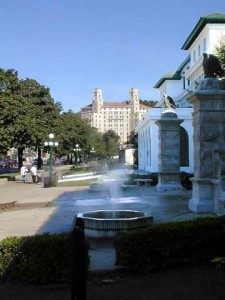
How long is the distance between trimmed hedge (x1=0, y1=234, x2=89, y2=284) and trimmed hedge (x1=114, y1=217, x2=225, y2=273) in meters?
0.69

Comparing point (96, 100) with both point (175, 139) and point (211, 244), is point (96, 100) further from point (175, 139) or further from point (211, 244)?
point (211, 244)

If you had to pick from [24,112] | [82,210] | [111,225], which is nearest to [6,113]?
[24,112]

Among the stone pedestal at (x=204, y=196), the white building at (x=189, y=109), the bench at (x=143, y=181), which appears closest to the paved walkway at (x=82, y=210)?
the stone pedestal at (x=204, y=196)

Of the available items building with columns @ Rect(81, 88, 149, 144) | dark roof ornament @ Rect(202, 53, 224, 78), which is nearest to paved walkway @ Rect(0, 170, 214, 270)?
dark roof ornament @ Rect(202, 53, 224, 78)

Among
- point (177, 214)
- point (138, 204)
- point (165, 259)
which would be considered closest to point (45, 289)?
point (165, 259)

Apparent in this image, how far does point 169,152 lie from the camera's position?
22.1 meters

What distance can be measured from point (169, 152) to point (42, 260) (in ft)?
52.7

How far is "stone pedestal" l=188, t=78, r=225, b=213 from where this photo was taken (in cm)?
1265

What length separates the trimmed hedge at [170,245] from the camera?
680cm

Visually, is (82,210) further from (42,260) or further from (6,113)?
(6,113)

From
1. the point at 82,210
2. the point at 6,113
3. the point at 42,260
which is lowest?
the point at 82,210

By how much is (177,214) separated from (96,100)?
18541 cm

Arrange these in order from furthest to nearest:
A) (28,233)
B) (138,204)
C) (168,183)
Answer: (168,183) < (138,204) < (28,233)

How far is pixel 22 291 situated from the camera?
246 inches
